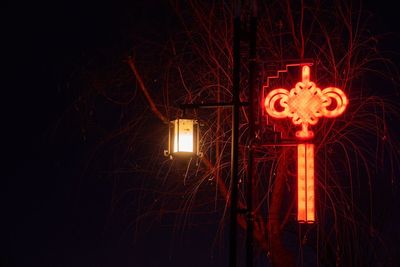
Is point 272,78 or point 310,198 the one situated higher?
point 272,78

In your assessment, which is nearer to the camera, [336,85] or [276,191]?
[336,85]

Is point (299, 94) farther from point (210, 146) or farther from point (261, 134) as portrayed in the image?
point (210, 146)

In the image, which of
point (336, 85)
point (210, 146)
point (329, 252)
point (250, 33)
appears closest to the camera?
point (250, 33)

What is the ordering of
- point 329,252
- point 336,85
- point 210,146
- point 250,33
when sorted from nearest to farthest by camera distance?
1. point 250,33
2. point 336,85
3. point 210,146
4. point 329,252

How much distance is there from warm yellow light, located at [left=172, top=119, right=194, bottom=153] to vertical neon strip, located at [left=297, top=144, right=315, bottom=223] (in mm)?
1751

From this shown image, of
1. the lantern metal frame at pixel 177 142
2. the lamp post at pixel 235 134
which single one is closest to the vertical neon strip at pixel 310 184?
the lamp post at pixel 235 134

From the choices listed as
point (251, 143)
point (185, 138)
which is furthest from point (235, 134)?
point (185, 138)

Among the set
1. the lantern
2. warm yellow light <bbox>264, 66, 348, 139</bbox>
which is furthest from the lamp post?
warm yellow light <bbox>264, 66, 348, 139</bbox>

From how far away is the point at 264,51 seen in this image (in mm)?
12188

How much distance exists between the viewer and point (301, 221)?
392 inches

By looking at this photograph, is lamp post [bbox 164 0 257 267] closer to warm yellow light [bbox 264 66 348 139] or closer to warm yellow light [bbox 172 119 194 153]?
warm yellow light [bbox 172 119 194 153]

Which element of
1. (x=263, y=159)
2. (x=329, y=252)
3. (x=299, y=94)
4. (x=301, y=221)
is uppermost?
(x=299, y=94)

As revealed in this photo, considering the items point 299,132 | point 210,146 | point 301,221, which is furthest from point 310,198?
point 210,146

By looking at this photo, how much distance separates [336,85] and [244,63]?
205 centimetres
